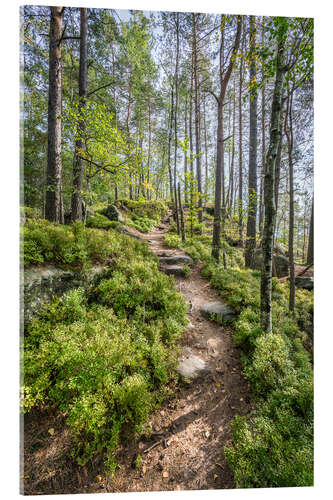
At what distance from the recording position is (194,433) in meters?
2.12

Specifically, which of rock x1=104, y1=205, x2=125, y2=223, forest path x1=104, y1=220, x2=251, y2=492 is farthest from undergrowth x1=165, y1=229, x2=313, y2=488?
rock x1=104, y1=205, x2=125, y2=223

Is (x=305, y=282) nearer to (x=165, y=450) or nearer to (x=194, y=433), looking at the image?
(x=194, y=433)

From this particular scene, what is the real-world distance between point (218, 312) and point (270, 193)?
272 centimetres

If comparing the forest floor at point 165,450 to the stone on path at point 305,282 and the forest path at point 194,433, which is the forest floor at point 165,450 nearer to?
the forest path at point 194,433

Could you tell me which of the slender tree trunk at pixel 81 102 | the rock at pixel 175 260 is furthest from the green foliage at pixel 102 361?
the rock at pixel 175 260

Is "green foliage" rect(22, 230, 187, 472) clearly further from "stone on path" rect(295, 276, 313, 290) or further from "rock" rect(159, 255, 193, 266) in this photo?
"stone on path" rect(295, 276, 313, 290)

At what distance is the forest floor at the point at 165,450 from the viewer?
5.47 ft

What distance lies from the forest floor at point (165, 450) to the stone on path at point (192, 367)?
102mm

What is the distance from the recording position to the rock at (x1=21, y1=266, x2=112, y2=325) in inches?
99.1

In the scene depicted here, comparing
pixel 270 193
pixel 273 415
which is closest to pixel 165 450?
pixel 273 415

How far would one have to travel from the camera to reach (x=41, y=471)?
5.41 feet
